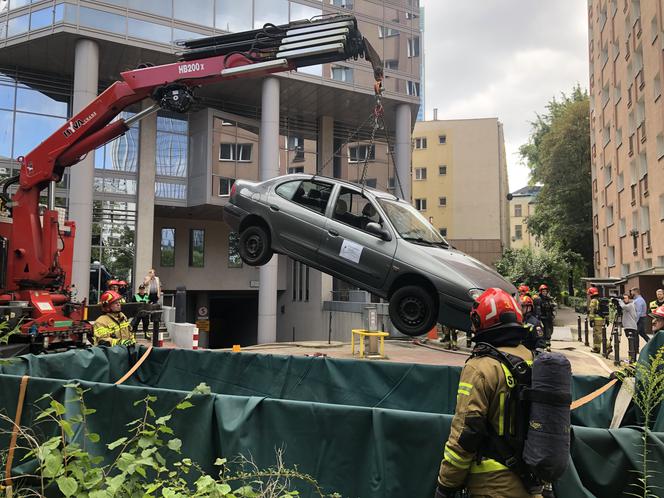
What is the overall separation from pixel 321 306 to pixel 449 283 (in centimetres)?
1985

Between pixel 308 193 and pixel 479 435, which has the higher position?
pixel 308 193

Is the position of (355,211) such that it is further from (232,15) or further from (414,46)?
(414,46)

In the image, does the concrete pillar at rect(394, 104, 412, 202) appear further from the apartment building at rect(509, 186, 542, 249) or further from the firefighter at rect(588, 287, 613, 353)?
the apartment building at rect(509, 186, 542, 249)

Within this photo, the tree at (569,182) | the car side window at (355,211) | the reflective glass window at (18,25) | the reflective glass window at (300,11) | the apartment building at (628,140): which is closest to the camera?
the car side window at (355,211)

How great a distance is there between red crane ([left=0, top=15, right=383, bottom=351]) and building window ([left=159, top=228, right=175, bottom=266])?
47.5 ft

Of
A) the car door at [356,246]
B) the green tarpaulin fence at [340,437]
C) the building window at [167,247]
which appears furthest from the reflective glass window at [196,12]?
the green tarpaulin fence at [340,437]

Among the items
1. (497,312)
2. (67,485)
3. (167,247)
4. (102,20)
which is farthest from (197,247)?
(497,312)

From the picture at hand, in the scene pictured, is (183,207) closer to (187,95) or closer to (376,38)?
(376,38)

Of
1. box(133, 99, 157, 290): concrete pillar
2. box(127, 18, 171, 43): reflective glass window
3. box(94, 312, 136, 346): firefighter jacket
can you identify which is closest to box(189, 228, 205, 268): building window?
box(133, 99, 157, 290): concrete pillar

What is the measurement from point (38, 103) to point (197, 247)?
910cm

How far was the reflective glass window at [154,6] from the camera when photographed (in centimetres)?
1894

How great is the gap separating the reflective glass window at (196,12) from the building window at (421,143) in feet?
99.6

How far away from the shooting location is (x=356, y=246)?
5.03m

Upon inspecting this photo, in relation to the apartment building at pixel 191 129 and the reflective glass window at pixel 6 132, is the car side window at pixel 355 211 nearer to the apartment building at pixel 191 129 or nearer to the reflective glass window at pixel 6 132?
the apartment building at pixel 191 129
